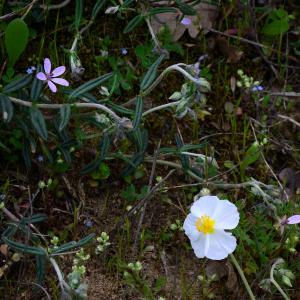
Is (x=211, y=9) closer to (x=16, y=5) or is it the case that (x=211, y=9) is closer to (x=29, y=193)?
(x=16, y=5)

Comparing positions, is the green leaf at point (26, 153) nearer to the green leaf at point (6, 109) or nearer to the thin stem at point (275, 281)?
the green leaf at point (6, 109)

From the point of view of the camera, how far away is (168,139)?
9.62ft

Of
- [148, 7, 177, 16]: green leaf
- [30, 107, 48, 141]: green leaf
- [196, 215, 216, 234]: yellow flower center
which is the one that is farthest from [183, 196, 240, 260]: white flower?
[148, 7, 177, 16]: green leaf

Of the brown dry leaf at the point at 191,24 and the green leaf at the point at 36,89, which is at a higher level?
the green leaf at the point at 36,89

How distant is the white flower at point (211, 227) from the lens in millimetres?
2232

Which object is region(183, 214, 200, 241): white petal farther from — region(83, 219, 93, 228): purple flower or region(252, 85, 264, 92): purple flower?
region(252, 85, 264, 92): purple flower

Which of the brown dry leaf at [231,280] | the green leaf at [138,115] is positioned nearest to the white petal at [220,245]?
the brown dry leaf at [231,280]

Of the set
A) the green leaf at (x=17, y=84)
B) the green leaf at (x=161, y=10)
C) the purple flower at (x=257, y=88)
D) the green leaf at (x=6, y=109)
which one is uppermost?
the green leaf at (x=17, y=84)

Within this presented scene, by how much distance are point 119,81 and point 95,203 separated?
1.77ft

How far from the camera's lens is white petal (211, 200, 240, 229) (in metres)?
2.25

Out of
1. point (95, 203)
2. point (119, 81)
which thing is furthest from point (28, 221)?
point (119, 81)

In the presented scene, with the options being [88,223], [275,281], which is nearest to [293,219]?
[275,281]

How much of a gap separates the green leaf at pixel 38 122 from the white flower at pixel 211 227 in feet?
1.93

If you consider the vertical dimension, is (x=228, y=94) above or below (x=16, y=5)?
below
